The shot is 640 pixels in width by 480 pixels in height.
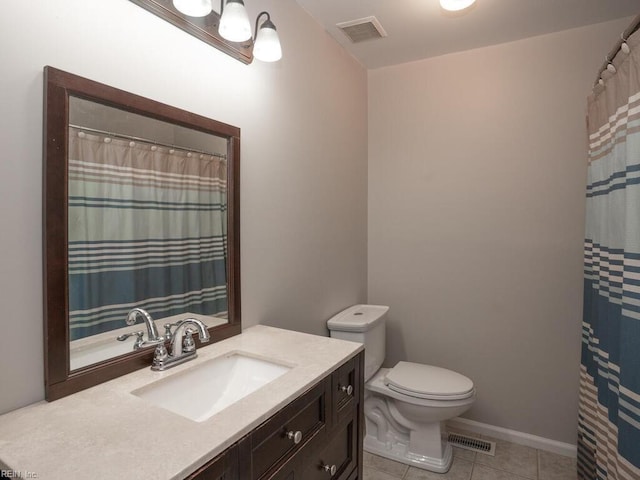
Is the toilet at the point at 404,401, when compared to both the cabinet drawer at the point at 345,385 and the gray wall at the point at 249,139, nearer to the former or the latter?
the gray wall at the point at 249,139

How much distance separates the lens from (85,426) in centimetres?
84

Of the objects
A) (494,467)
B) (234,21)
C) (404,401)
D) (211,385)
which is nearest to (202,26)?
(234,21)

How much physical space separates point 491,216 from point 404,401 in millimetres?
1251

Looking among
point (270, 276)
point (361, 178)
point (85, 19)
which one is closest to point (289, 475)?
point (270, 276)

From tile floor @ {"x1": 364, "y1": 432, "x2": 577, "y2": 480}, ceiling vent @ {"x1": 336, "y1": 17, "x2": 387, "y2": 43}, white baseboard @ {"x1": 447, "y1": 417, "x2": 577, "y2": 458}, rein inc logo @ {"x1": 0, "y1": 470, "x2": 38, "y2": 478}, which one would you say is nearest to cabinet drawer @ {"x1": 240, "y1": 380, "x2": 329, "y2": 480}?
rein inc logo @ {"x1": 0, "y1": 470, "x2": 38, "y2": 478}

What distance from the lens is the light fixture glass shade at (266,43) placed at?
1.45m

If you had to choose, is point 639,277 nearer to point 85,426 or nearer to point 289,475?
point 289,475

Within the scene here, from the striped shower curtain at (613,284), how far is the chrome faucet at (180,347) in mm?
1397

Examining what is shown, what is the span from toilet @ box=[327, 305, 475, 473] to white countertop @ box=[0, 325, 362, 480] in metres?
1.06

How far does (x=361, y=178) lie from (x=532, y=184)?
42.1 inches

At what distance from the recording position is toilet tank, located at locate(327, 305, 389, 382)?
215 centimetres

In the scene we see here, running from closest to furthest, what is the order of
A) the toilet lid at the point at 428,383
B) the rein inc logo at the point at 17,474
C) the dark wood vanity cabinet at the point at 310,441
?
the rein inc logo at the point at 17,474
the dark wood vanity cabinet at the point at 310,441
the toilet lid at the point at 428,383

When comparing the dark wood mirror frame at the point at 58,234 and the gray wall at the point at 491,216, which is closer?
the dark wood mirror frame at the point at 58,234

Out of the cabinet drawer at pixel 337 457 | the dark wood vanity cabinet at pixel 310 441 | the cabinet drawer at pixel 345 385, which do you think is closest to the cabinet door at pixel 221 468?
the dark wood vanity cabinet at pixel 310 441
